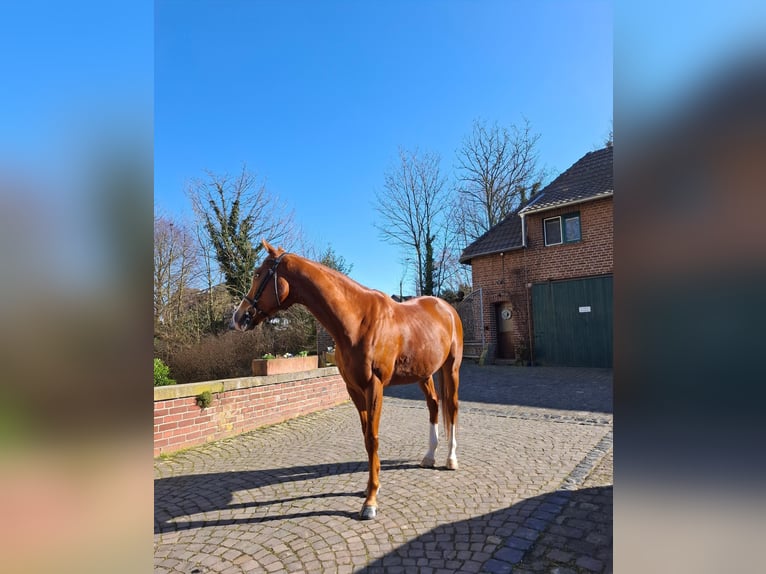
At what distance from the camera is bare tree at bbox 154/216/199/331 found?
43.8ft

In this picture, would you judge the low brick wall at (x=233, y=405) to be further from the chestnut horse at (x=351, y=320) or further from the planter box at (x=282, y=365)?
the chestnut horse at (x=351, y=320)

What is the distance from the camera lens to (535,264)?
530 inches

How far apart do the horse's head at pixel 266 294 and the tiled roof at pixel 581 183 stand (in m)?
11.5

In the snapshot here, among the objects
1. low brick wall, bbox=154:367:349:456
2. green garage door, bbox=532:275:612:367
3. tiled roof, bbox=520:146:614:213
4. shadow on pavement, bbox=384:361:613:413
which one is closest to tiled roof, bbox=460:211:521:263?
tiled roof, bbox=520:146:614:213

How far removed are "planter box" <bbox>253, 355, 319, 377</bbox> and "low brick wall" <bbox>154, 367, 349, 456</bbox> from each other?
0.14 m

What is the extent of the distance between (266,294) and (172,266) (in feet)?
41.9

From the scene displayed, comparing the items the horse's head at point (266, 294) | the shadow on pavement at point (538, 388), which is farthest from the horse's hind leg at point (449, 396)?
the shadow on pavement at point (538, 388)

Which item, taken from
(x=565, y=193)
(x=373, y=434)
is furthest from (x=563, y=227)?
(x=373, y=434)

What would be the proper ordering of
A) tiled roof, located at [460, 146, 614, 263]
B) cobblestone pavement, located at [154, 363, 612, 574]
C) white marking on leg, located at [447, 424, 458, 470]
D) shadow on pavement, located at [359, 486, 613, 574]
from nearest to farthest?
shadow on pavement, located at [359, 486, 613, 574] → cobblestone pavement, located at [154, 363, 612, 574] → white marking on leg, located at [447, 424, 458, 470] → tiled roof, located at [460, 146, 614, 263]

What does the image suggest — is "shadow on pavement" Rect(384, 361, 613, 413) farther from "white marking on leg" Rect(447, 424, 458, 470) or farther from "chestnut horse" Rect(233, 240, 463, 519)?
"chestnut horse" Rect(233, 240, 463, 519)
